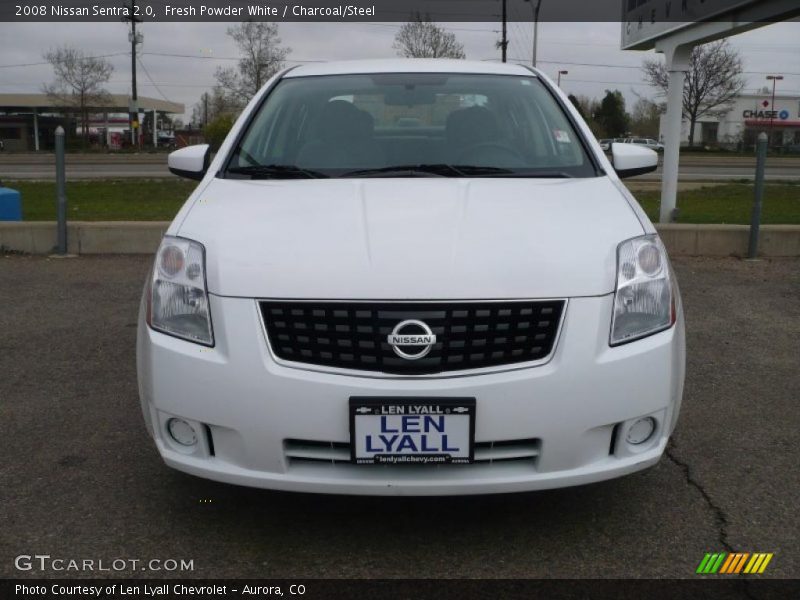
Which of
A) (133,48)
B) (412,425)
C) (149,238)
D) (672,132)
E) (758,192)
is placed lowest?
(149,238)

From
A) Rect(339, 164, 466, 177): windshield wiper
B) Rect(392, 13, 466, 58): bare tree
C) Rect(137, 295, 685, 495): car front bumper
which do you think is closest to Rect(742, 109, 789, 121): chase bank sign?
Rect(392, 13, 466, 58): bare tree

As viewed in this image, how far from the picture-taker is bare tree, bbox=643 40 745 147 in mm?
53719

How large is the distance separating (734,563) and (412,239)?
139 centimetres

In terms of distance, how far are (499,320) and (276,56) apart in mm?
41119

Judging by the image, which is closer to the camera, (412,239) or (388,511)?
(412,239)

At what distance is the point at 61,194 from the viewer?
26.2 feet

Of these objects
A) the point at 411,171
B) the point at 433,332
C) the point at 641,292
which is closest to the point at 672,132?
the point at 411,171

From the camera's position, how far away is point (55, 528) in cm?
297

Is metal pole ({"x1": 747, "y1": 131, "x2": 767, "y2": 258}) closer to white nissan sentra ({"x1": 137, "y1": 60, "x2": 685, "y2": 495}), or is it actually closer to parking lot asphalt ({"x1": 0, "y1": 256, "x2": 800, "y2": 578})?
parking lot asphalt ({"x1": 0, "y1": 256, "x2": 800, "y2": 578})

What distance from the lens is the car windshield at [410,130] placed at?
12.1ft

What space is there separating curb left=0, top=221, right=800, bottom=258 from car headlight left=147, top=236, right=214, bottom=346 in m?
5.51

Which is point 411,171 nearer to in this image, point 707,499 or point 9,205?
point 707,499

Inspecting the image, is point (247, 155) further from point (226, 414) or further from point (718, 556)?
point (718, 556)

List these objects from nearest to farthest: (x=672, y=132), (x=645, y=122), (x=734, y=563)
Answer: (x=734, y=563)
(x=672, y=132)
(x=645, y=122)
